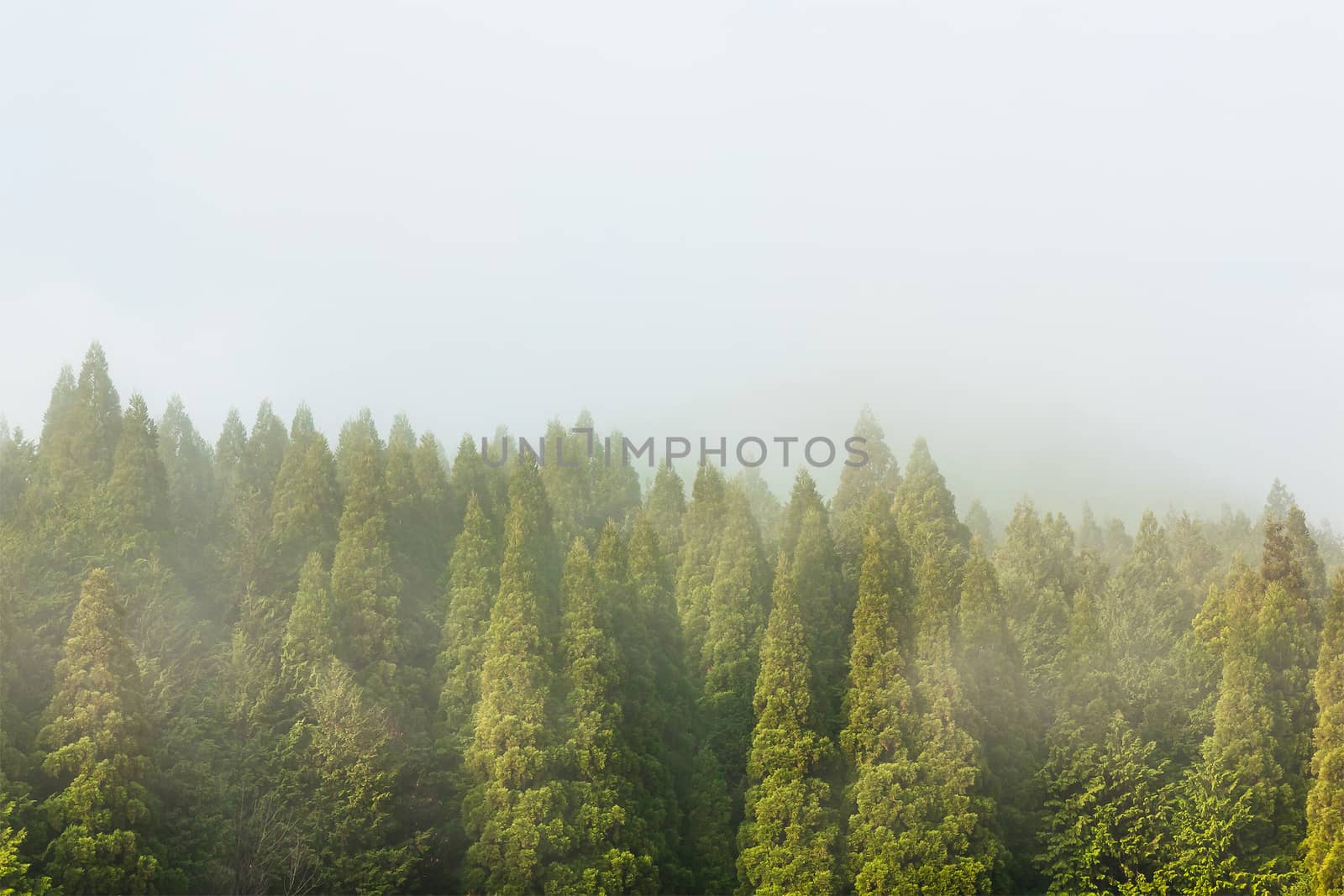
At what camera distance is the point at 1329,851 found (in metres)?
35.8

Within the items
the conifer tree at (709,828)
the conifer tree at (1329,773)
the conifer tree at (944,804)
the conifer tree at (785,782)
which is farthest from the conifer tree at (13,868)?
the conifer tree at (1329,773)

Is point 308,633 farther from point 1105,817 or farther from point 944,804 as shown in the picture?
point 1105,817

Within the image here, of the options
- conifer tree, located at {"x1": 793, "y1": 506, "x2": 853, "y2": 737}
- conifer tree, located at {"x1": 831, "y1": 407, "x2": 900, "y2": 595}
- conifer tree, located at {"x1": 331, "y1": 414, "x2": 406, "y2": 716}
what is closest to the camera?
conifer tree, located at {"x1": 331, "y1": 414, "x2": 406, "y2": 716}

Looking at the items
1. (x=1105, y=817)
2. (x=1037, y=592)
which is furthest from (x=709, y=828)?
(x=1037, y=592)

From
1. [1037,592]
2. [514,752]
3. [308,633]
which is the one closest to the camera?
[514,752]

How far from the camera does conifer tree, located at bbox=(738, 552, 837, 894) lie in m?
36.9

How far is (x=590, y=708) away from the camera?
3862 cm

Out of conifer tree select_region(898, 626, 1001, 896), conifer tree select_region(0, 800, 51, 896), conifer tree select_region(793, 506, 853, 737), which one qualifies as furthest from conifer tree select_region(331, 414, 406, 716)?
conifer tree select_region(898, 626, 1001, 896)

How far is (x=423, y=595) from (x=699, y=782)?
12.5 meters

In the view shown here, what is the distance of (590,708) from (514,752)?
298 centimetres

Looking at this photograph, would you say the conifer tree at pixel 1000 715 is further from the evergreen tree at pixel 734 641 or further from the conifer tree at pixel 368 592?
the conifer tree at pixel 368 592

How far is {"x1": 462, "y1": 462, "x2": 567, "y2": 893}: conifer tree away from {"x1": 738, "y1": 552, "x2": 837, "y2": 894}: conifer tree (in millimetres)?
6451

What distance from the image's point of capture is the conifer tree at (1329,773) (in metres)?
35.7

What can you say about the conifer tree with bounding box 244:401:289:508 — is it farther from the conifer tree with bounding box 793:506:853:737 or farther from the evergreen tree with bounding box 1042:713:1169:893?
the evergreen tree with bounding box 1042:713:1169:893
